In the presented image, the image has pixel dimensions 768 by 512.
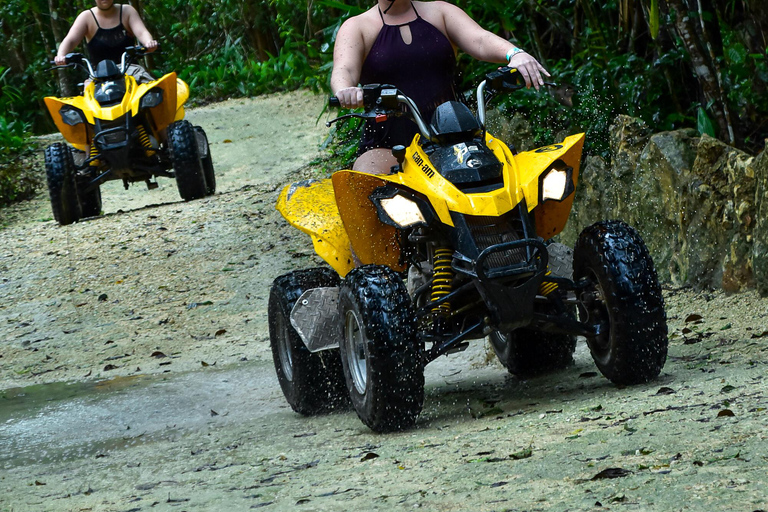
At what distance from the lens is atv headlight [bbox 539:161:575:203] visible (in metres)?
4.09

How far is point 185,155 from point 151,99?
0.65 meters

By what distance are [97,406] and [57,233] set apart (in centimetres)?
544

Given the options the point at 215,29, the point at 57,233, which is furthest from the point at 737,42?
the point at 215,29

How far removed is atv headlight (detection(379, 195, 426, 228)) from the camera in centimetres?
404

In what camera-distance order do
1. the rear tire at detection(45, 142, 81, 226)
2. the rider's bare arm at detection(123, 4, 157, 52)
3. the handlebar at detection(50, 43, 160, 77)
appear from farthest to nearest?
the rear tire at detection(45, 142, 81, 226), the rider's bare arm at detection(123, 4, 157, 52), the handlebar at detection(50, 43, 160, 77)

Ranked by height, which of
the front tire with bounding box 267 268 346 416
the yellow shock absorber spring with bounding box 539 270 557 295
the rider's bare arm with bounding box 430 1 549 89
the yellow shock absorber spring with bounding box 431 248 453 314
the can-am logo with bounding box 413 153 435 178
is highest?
the rider's bare arm with bounding box 430 1 549 89

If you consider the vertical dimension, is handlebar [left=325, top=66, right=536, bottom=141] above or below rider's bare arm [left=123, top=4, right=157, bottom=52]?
below

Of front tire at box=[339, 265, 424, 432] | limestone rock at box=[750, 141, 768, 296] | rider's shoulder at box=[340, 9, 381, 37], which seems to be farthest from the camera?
limestone rock at box=[750, 141, 768, 296]

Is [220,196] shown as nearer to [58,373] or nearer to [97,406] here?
[58,373]

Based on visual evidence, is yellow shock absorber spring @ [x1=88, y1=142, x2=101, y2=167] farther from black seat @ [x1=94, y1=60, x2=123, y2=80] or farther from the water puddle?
the water puddle

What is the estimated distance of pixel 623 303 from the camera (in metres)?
3.98

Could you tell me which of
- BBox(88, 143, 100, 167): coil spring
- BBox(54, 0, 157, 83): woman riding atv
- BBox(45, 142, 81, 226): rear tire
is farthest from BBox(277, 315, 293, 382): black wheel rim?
BBox(45, 142, 81, 226): rear tire

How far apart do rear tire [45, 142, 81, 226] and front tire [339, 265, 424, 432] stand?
24.7 feet

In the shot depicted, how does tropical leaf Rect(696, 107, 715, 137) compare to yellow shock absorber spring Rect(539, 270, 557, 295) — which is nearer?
yellow shock absorber spring Rect(539, 270, 557, 295)
